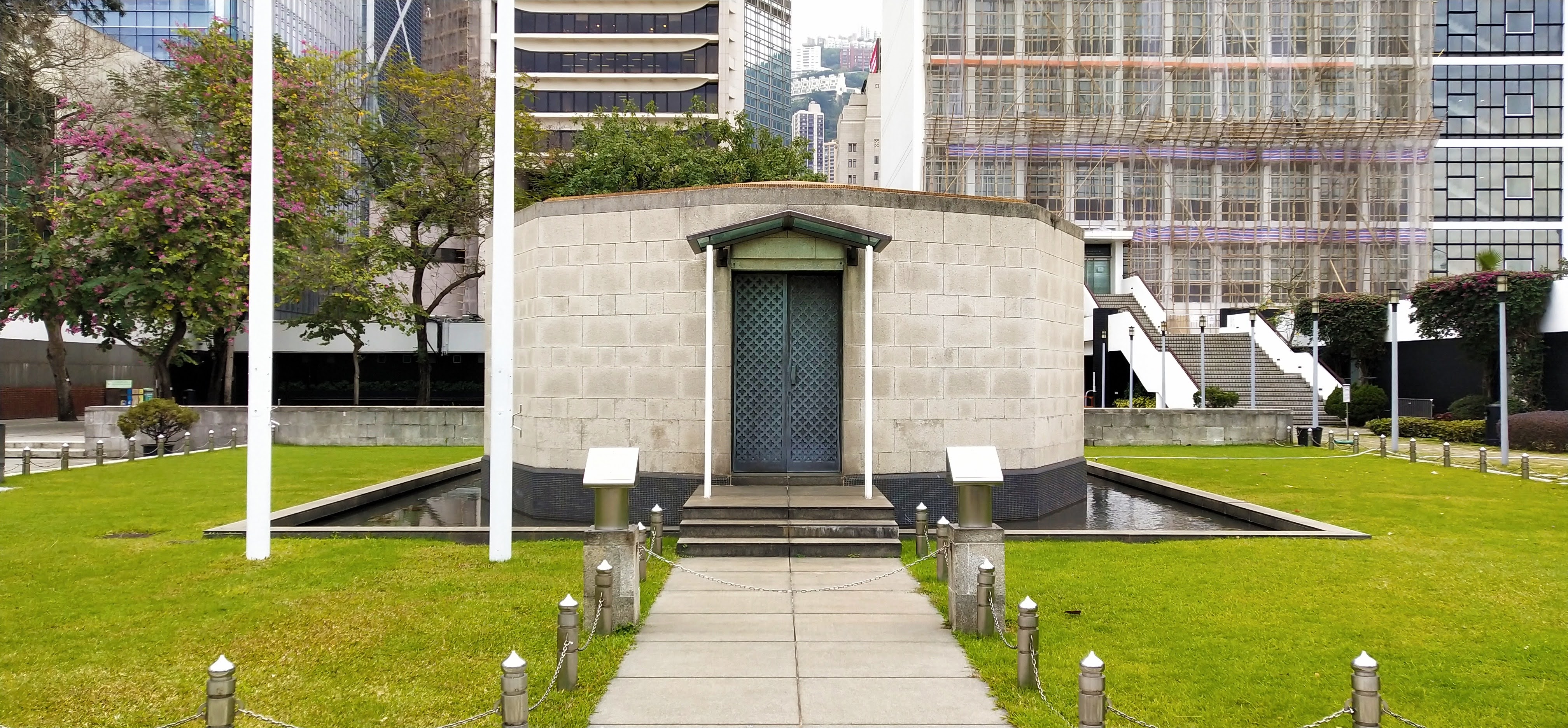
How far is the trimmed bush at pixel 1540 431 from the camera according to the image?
2786cm

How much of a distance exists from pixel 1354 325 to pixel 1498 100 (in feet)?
76.8

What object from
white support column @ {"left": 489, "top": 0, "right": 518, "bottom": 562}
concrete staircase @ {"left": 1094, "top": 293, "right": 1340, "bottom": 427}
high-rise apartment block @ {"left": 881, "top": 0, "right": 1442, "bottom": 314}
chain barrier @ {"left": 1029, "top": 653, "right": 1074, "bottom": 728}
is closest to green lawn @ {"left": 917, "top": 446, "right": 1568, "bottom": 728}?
chain barrier @ {"left": 1029, "top": 653, "right": 1074, "bottom": 728}

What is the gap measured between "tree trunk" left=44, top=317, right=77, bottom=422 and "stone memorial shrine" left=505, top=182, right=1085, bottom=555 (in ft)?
91.9

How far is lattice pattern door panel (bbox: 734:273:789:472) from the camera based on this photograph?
47.7 feet

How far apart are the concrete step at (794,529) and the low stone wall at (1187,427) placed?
20.2 metres

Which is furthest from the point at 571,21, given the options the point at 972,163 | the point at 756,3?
the point at 756,3

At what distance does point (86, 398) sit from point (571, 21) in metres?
42.3

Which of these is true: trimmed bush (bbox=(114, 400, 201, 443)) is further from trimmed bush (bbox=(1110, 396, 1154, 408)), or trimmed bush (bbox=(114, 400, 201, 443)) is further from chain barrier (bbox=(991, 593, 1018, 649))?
trimmed bush (bbox=(1110, 396, 1154, 408))

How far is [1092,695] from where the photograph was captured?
5.30 m

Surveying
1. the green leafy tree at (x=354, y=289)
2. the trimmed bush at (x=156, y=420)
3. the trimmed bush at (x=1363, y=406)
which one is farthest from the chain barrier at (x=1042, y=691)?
the trimmed bush at (x=1363, y=406)

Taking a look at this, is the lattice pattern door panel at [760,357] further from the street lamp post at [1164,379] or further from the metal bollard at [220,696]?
the street lamp post at [1164,379]

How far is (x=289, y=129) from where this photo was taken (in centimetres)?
3175

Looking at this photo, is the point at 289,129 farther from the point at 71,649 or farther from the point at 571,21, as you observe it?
the point at 571,21

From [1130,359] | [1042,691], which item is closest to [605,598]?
[1042,691]
